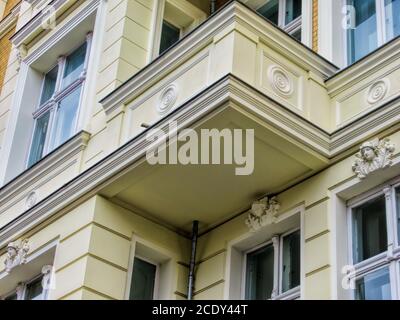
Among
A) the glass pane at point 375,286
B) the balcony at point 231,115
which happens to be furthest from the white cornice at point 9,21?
the glass pane at point 375,286

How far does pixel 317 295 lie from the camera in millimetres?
10117

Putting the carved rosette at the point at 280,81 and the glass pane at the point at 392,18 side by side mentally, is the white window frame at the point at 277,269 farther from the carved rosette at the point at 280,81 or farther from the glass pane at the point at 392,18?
the glass pane at the point at 392,18

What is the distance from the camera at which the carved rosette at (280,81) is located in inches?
428

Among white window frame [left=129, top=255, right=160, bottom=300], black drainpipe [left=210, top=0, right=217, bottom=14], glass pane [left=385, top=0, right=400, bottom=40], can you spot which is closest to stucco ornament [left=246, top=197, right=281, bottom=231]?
white window frame [left=129, top=255, right=160, bottom=300]

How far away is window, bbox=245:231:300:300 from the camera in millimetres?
10922

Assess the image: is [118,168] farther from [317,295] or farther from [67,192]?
[317,295]

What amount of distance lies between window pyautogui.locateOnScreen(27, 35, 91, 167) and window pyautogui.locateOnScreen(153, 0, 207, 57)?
1.12 metres

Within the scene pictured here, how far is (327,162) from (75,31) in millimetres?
5090

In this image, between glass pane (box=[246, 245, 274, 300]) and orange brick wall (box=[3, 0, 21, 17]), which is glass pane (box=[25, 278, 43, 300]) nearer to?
glass pane (box=[246, 245, 274, 300])

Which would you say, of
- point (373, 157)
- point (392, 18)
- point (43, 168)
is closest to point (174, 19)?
point (43, 168)

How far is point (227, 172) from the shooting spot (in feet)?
35.9

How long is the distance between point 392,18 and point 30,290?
557cm

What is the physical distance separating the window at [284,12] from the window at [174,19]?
36.9 inches

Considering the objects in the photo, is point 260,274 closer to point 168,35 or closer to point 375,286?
point 375,286
